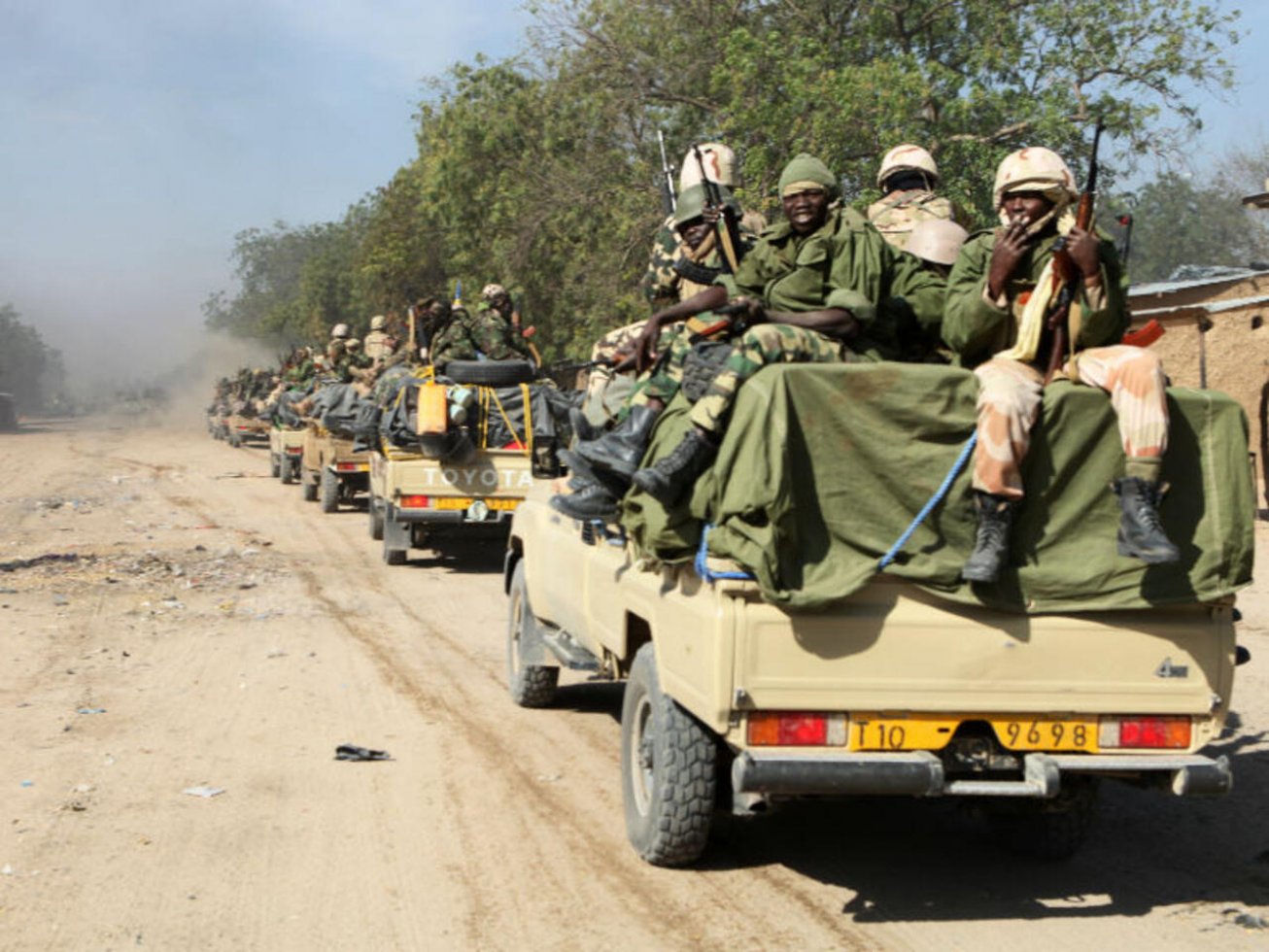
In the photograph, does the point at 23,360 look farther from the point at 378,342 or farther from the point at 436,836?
the point at 436,836

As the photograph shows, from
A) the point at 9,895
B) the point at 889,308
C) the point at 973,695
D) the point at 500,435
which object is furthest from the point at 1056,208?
the point at 500,435

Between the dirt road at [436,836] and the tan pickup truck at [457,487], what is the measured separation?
3.82 m

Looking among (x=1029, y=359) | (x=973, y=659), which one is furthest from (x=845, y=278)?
(x=973, y=659)

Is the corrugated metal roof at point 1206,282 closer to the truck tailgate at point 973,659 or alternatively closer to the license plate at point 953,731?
the truck tailgate at point 973,659

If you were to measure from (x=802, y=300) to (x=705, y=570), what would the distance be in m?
1.60

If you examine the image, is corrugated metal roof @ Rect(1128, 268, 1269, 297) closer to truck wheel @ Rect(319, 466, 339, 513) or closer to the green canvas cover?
truck wheel @ Rect(319, 466, 339, 513)

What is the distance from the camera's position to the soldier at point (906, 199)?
7.54 meters

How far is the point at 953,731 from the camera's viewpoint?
16.5 ft

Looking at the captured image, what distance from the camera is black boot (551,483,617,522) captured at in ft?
20.7

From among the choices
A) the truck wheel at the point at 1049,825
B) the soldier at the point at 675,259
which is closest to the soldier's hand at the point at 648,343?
the soldier at the point at 675,259

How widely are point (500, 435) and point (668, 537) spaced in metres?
9.89

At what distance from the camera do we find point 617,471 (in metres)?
5.77

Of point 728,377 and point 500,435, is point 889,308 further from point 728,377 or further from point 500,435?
point 500,435

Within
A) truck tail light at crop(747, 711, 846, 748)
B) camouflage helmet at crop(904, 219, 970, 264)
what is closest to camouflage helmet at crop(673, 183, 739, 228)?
camouflage helmet at crop(904, 219, 970, 264)
